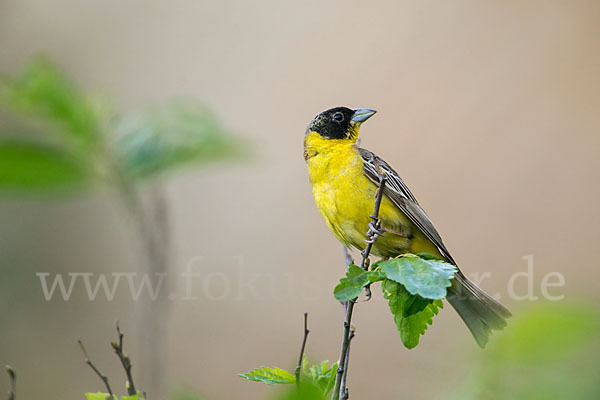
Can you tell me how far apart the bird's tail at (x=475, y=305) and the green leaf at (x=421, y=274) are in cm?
59

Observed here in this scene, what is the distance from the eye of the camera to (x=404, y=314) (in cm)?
153

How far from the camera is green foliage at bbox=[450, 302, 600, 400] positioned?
0.69 metres

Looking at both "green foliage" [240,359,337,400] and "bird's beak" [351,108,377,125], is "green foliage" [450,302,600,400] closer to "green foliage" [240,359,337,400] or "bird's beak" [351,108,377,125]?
"green foliage" [240,359,337,400]

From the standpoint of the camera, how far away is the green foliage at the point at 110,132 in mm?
1958

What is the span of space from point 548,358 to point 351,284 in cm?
78

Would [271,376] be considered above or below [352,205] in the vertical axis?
below

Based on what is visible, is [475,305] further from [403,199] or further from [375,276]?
[375,276]

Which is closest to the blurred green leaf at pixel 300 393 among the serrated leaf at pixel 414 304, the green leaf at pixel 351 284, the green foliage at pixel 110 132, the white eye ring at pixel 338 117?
the green leaf at pixel 351 284

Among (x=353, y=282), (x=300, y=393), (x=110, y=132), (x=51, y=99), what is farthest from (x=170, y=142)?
(x=300, y=393)

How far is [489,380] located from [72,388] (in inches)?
202

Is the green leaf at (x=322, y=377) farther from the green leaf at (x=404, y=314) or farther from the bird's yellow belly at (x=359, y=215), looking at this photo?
the bird's yellow belly at (x=359, y=215)

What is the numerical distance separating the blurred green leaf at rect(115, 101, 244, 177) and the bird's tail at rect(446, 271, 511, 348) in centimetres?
97

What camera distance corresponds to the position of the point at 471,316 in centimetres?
230

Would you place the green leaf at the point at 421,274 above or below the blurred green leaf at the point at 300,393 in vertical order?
above
